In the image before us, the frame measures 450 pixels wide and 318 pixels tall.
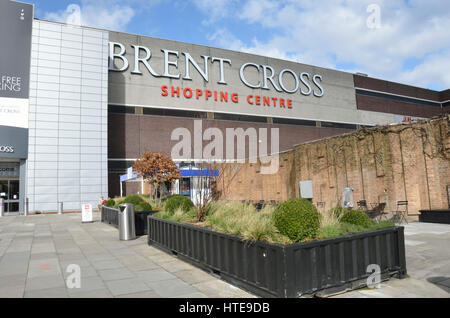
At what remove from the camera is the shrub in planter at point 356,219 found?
6500mm

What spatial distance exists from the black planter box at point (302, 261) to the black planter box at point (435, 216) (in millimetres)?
9057

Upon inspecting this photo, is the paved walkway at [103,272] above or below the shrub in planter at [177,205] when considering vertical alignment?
below

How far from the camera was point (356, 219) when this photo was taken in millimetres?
6613

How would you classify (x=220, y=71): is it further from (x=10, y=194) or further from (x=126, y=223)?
(x=126, y=223)

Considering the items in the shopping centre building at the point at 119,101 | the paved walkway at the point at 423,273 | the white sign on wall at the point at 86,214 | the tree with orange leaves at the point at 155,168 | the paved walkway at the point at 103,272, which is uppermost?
the shopping centre building at the point at 119,101

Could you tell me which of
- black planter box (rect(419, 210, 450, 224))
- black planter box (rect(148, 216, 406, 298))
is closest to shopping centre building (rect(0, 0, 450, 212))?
black planter box (rect(419, 210, 450, 224))

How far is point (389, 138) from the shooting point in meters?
15.7

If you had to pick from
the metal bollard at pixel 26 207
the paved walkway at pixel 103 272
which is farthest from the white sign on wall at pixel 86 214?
the metal bollard at pixel 26 207

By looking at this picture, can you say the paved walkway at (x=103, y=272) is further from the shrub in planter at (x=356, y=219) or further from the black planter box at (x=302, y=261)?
the shrub in planter at (x=356, y=219)

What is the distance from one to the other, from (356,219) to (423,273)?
5.27 feet

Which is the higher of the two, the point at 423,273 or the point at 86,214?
the point at 86,214

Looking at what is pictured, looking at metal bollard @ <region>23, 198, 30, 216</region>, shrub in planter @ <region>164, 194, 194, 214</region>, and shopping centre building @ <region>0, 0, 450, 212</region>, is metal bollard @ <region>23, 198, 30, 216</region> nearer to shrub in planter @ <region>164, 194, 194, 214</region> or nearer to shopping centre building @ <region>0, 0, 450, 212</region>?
shopping centre building @ <region>0, 0, 450, 212</region>

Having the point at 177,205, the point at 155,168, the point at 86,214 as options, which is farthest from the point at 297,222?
the point at 86,214

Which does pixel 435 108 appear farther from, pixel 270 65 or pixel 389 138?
pixel 389 138
